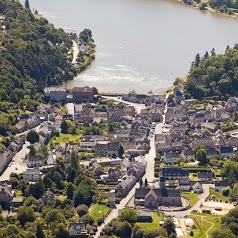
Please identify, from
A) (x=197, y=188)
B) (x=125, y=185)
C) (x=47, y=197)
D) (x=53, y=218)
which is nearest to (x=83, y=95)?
(x=125, y=185)

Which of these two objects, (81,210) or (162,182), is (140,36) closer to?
(162,182)

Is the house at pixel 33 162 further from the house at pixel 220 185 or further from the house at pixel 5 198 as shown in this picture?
the house at pixel 220 185

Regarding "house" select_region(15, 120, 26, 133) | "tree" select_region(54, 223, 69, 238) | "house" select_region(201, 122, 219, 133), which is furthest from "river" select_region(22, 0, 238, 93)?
"tree" select_region(54, 223, 69, 238)

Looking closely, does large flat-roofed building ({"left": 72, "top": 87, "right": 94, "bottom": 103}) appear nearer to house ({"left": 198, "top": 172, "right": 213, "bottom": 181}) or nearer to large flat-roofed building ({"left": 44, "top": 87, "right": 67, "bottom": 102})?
large flat-roofed building ({"left": 44, "top": 87, "right": 67, "bottom": 102})

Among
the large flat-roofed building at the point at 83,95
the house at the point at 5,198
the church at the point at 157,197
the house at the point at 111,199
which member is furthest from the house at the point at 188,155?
the large flat-roofed building at the point at 83,95

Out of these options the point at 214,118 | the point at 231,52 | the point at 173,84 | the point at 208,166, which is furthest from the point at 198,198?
the point at 231,52

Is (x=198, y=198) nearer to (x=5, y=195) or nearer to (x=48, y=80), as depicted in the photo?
(x=5, y=195)
